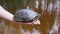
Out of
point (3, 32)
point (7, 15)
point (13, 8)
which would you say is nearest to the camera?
point (7, 15)

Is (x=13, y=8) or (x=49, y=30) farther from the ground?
(x=13, y=8)

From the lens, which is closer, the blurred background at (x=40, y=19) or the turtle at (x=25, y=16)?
the turtle at (x=25, y=16)

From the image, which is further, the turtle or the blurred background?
the blurred background

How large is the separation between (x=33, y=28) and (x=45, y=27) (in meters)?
0.28

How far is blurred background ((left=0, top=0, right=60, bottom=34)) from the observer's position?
3.85 metres

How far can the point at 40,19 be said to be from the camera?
14.3 feet

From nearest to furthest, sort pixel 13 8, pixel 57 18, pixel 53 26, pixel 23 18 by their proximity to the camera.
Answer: pixel 23 18 < pixel 53 26 < pixel 57 18 < pixel 13 8

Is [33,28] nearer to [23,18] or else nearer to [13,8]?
[13,8]

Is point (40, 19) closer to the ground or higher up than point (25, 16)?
closer to the ground

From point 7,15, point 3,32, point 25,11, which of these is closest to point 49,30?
point 3,32

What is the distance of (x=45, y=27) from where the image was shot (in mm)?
4004

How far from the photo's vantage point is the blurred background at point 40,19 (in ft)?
12.6

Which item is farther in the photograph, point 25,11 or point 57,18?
point 57,18

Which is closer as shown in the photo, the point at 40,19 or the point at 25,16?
the point at 25,16
